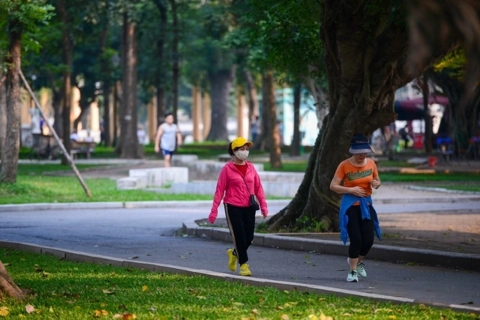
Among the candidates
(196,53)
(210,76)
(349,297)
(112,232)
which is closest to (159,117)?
(196,53)

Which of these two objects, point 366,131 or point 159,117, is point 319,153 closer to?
point 366,131

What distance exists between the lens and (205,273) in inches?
463

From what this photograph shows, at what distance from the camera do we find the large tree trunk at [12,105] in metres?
25.5

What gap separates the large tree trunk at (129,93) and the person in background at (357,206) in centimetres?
3542

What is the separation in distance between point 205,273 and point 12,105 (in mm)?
15283

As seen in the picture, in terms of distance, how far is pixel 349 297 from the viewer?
9945 mm

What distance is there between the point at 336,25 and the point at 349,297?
7.20m

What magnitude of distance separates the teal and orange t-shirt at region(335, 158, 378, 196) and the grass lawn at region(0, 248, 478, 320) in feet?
5.72

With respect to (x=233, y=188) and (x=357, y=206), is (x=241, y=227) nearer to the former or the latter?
(x=233, y=188)

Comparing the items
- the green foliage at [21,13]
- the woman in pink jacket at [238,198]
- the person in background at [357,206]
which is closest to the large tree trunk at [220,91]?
the green foliage at [21,13]

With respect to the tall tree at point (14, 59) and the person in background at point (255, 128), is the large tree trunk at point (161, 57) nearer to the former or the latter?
the person in background at point (255, 128)

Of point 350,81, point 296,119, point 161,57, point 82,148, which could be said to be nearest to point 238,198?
Answer: point 350,81

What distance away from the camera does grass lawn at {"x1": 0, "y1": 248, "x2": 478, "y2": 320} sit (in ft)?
28.5

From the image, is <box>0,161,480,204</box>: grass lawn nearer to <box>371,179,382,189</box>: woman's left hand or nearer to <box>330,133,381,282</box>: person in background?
<box>330,133,381,282</box>: person in background
